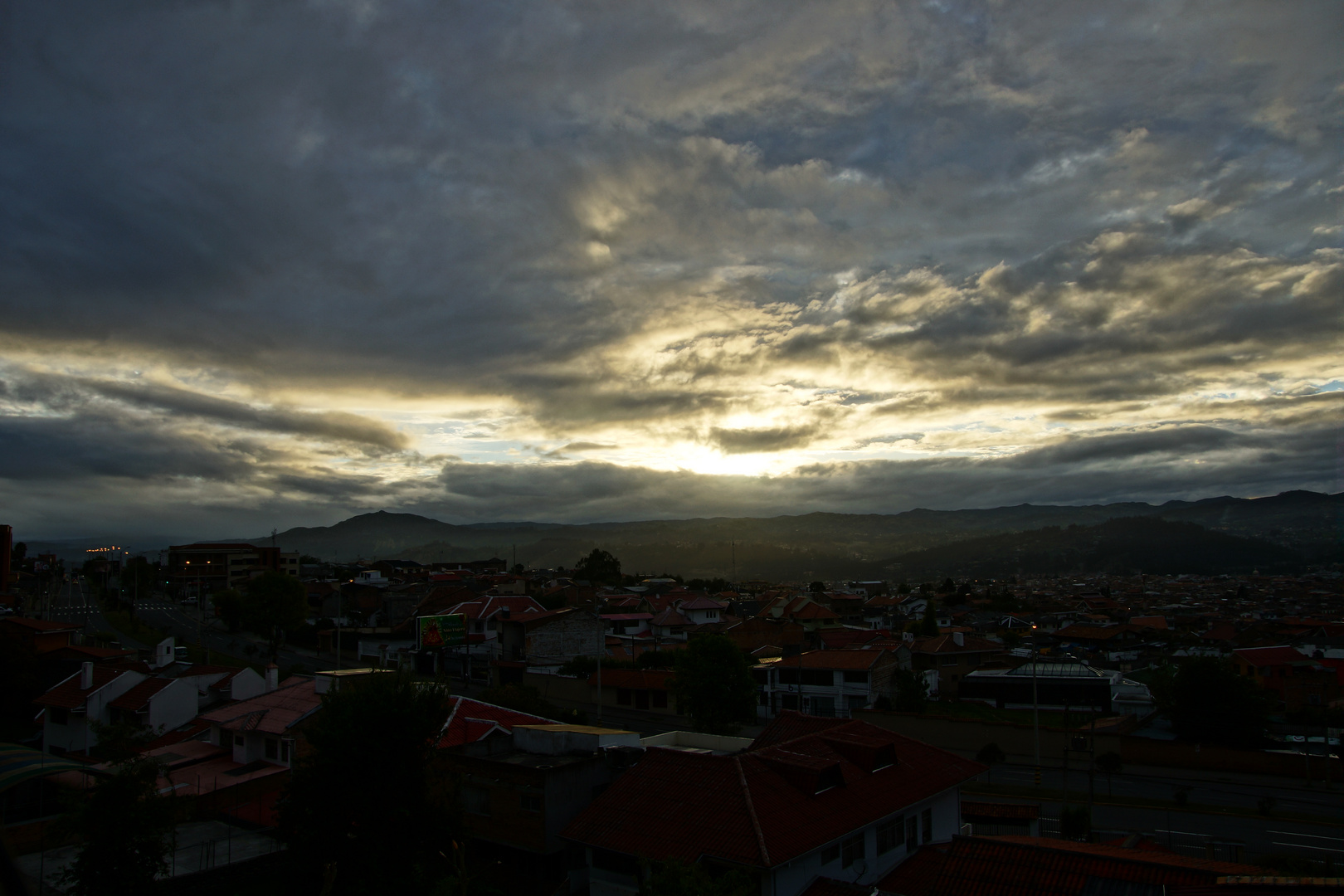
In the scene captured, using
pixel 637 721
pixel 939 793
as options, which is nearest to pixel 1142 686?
pixel 637 721

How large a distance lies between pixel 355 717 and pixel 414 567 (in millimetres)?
168111

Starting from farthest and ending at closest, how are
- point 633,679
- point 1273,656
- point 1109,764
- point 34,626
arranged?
1. point 1273,656
2. point 633,679
3. point 34,626
4. point 1109,764

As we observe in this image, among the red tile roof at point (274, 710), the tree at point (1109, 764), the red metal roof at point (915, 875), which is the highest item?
the red tile roof at point (274, 710)

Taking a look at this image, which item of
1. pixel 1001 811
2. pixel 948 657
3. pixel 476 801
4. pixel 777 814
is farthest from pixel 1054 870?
pixel 948 657

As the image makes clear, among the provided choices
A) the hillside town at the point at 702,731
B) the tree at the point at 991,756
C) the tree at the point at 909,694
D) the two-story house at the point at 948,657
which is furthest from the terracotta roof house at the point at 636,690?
the two-story house at the point at 948,657

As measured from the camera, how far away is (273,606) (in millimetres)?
80000

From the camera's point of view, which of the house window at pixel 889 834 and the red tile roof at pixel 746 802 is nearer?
the red tile roof at pixel 746 802

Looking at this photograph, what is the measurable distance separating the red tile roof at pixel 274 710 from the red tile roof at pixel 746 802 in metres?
18.6

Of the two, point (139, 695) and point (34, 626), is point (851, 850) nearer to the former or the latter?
point (139, 695)

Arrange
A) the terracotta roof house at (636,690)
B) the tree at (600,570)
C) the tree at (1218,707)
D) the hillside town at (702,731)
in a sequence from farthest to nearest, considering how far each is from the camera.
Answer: the tree at (600,570) → the terracotta roof house at (636,690) → the tree at (1218,707) → the hillside town at (702,731)

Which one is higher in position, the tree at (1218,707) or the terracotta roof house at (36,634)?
the terracotta roof house at (36,634)

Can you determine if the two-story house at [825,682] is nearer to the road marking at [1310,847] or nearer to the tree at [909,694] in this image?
the tree at [909,694]

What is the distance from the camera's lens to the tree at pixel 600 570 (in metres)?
152

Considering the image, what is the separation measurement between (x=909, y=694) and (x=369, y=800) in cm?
4452
